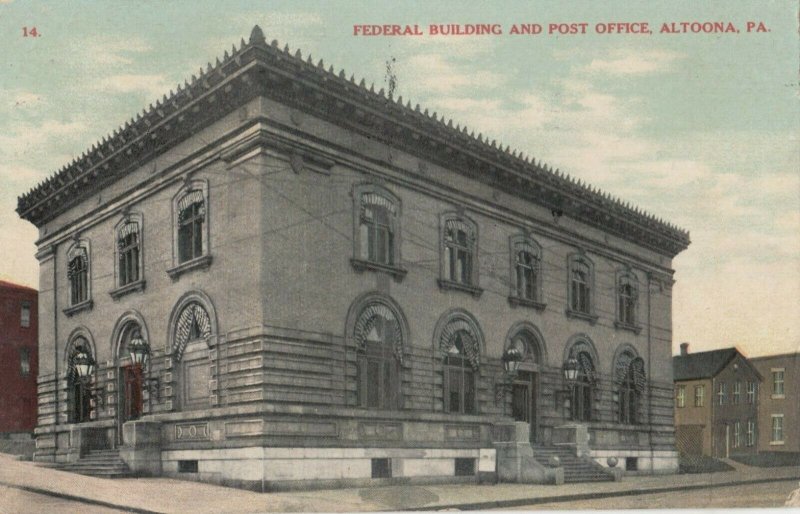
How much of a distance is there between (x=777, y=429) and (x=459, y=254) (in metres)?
9.42

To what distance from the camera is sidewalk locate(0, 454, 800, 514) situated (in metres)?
15.1

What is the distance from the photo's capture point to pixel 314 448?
17.3 metres

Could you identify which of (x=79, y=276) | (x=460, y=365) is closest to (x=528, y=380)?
(x=460, y=365)

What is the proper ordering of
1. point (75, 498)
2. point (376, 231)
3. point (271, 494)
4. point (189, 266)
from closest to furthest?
point (75, 498), point (271, 494), point (189, 266), point (376, 231)

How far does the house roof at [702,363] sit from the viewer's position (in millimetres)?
22711

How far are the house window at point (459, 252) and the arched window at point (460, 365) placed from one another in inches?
43.4

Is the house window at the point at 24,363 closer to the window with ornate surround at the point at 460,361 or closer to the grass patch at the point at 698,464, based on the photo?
the window with ornate surround at the point at 460,361

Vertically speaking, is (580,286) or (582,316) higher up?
(580,286)

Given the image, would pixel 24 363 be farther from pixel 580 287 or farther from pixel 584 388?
pixel 584 388

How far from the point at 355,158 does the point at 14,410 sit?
442 inches

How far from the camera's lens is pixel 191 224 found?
19078mm

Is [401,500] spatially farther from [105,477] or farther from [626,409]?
[626,409]

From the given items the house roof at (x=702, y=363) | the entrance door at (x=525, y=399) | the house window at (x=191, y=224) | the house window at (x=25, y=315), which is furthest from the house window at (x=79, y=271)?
the house roof at (x=702, y=363)

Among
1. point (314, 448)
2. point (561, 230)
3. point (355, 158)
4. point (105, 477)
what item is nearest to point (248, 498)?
point (314, 448)
